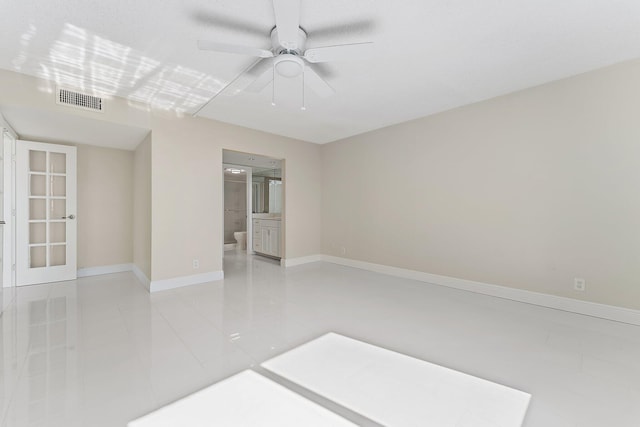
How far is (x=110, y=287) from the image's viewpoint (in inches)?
156

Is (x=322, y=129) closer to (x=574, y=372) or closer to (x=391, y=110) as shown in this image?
(x=391, y=110)

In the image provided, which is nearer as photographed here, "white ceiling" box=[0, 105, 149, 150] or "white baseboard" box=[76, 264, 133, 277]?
"white ceiling" box=[0, 105, 149, 150]

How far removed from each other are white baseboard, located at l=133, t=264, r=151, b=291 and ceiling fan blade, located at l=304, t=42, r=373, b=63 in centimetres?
361

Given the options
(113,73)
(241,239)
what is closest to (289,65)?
(113,73)

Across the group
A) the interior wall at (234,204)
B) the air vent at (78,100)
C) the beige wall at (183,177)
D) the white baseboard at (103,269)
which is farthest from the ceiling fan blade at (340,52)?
the interior wall at (234,204)

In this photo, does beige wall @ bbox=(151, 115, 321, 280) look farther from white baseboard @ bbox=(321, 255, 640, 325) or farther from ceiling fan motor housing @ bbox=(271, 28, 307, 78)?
white baseboard @ bbox=(321, 255, 640, 325)

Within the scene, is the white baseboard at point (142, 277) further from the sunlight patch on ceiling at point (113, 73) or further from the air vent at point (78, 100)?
the sunlight patch on ceiling at point (113, 73)

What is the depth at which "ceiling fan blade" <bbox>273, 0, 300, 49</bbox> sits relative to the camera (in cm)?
169

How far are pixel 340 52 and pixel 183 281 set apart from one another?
12.1ft

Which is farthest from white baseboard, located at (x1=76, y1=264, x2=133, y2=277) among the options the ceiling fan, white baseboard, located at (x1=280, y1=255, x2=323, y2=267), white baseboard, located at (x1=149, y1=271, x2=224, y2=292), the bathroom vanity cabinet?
the ceiling fan

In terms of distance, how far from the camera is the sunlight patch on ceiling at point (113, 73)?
7.87 ft

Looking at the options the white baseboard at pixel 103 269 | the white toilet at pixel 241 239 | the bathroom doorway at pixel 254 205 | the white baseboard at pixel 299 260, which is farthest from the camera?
the white toilet at pixel 241 239

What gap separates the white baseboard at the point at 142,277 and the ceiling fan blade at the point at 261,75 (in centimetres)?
298

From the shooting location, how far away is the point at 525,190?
130 inches
